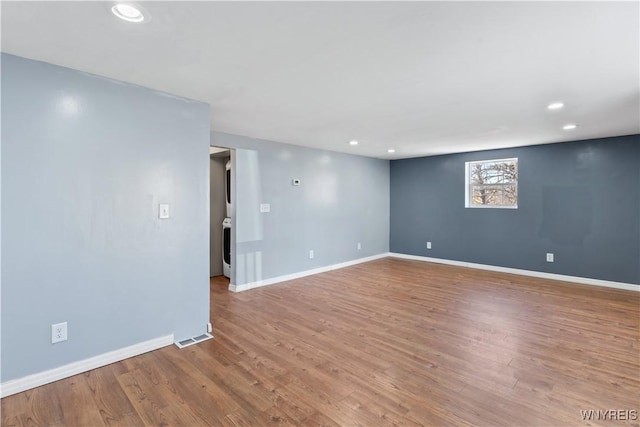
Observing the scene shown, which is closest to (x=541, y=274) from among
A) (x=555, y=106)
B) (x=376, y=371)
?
(x=555, y=106)

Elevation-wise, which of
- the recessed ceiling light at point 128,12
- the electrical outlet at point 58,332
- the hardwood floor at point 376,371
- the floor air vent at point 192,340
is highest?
the recessed ceiling light at point 128,12

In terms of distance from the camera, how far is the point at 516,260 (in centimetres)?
556

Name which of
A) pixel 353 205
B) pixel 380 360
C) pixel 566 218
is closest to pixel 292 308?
pixel 380 360

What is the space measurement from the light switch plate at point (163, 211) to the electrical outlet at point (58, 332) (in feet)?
3.35

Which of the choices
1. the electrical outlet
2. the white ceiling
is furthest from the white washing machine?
the electrical outlet

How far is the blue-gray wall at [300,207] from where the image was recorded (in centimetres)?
465

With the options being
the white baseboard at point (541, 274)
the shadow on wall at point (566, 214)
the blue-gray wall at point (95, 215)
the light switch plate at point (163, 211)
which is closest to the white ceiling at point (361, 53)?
the blue-gray wall at point (95, 215)

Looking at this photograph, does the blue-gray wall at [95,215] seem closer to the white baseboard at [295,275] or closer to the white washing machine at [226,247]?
the white baseboard at [295,275]

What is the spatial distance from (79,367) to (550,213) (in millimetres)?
6393

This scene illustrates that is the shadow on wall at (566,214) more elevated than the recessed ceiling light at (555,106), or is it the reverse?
the recessed ceiling light at (555,106)

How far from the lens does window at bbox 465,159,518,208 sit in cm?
569

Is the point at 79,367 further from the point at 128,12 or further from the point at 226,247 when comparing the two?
the point at 226,247

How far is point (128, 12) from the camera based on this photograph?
5.22 feet

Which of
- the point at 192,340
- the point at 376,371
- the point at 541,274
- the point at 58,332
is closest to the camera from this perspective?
the point at 58,332
